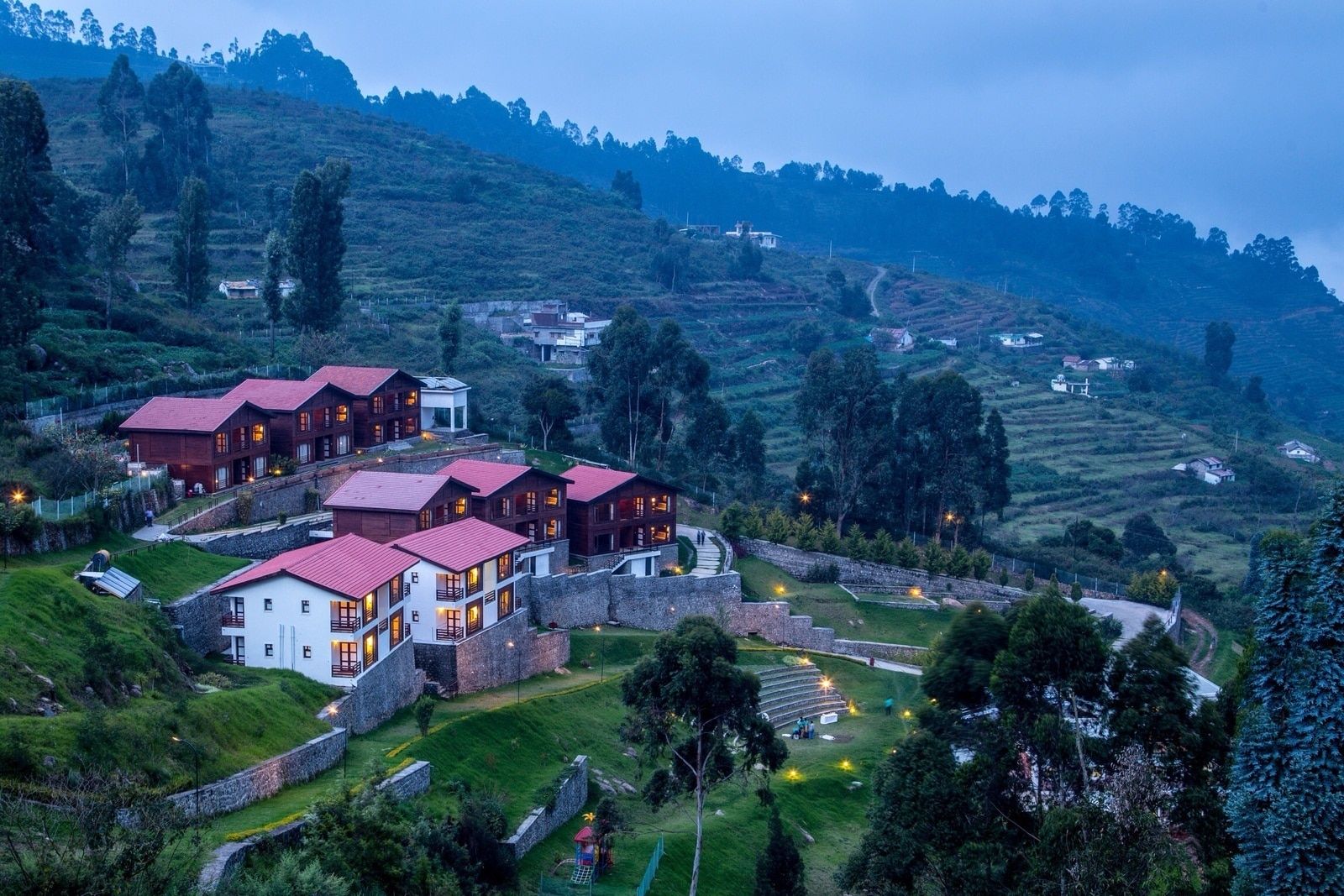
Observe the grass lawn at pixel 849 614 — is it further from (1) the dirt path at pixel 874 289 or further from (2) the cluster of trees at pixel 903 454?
(1) the dirt path at pixel 874 289

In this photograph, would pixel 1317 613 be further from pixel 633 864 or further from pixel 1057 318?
pixel 1057 318

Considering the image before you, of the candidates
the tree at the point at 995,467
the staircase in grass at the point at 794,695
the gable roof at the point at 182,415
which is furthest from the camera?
the tree at the point at 995,467

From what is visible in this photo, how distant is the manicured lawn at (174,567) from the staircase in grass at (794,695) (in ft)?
58.6

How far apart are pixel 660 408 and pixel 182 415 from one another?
27135 mm

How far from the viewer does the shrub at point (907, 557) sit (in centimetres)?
5591

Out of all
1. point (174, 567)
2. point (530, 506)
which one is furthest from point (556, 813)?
point (530, 506)

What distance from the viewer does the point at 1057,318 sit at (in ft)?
434

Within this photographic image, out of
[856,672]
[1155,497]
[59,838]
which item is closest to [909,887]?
[59,838]

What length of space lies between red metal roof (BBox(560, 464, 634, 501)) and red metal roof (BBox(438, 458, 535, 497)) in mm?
3249

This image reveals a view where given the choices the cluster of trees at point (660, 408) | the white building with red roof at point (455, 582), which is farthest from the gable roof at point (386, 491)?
the cluster of trees at point (660, 408)

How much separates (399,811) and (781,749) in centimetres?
1025

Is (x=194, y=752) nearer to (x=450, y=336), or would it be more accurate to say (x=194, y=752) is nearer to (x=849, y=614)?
(x=849, y=614)

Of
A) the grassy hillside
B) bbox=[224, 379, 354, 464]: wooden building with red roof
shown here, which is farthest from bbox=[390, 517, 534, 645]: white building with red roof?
bbox=[224, 379, 354, 464]: wooden building with red roof

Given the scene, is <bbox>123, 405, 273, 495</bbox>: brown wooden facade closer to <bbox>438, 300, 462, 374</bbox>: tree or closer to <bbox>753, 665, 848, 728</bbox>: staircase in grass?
<bbox>753, 665, 848, 728</bbox>: staircase in grass
